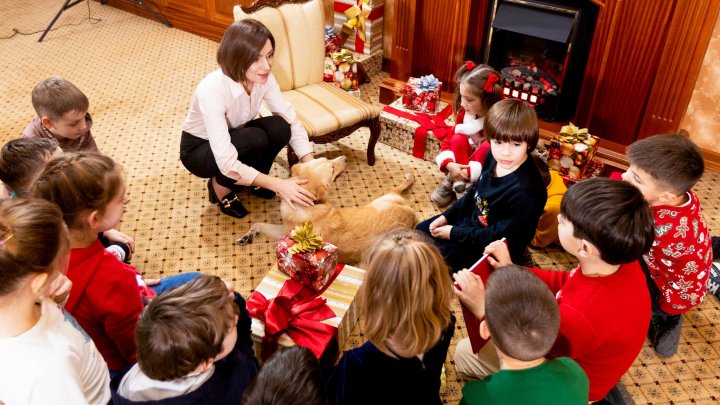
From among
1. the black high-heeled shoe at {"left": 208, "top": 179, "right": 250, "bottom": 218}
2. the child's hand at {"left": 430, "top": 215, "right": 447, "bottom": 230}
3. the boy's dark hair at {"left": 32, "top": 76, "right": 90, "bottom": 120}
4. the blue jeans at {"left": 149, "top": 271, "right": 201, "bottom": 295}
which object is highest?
the boy's dark hair at {"left": 32, "top": 76, "right": 90, "bottom": 120}

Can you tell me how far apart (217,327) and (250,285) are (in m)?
1.22

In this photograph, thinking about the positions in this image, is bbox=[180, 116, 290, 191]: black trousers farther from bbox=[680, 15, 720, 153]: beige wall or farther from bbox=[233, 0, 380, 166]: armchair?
bbox=[680, 15, 720, 153]: beige wall

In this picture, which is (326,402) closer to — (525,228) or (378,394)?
(378,394)

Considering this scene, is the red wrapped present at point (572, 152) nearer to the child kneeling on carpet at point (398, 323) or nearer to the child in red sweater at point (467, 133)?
the child in red sweater at point (467, 133)

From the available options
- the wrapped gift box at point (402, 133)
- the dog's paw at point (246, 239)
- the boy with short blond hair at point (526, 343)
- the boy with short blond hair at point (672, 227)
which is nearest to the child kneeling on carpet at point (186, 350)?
the boy with short blond hair at point (526, 343)

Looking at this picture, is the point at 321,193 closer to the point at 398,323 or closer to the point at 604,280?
the point at 398,323

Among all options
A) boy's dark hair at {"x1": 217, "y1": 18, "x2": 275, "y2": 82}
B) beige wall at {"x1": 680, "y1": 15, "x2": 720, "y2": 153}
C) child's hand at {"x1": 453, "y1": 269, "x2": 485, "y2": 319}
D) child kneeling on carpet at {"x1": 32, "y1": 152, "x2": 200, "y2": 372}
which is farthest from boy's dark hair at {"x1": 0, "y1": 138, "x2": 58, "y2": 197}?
beige wall at {"x1": 680, "y1": 15, "x2": 720, "y2": 153}

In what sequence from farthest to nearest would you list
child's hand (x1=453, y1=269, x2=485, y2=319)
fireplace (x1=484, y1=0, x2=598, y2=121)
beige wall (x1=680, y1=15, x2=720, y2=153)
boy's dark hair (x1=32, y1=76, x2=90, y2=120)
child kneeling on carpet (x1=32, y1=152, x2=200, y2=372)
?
fireplace (x1=484, y1=0, x2=598, y2=121) < beige wall (x1=680, y1=15, x2=720, y2=153) < boy's dark hair (x1=32, y1=76, x2=90, y2=120) < child's hand (x1=453, y1=269, x2=485, y2=319) < child kneeling on carpet (x1=32, y1=152, x2=200, y2=372)

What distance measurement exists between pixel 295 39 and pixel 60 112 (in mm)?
1416

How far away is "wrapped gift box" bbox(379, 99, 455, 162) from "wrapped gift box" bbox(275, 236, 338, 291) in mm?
1457

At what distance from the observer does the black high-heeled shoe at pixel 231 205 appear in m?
3.00

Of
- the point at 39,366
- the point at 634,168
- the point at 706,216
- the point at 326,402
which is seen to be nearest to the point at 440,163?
the point at 634,168

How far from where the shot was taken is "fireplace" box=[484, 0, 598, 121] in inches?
129

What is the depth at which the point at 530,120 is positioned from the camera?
212 centimetres
